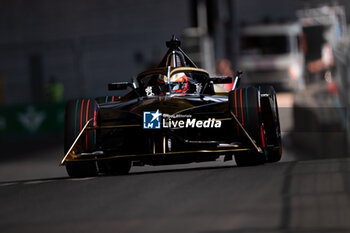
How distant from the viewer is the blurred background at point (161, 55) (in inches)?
669

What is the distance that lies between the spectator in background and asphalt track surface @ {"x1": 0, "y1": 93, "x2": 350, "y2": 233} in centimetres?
1639

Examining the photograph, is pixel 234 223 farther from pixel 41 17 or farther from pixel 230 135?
pixel 41 17

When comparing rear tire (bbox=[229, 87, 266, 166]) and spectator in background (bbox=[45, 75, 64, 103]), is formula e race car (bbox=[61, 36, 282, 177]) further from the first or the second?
spectator in background (bbox=[45, 75, 64, 103])

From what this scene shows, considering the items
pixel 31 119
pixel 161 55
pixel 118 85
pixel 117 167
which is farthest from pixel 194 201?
pixel 161 55

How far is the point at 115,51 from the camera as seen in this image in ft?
78.6

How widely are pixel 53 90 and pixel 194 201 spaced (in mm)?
19265

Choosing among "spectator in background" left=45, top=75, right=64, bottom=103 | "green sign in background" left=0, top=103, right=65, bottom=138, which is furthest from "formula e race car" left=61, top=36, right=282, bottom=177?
"spectator in background" left=45, top=75, right=64, bottom=103

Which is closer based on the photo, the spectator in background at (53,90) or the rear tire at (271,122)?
the rear tire at (271,122)

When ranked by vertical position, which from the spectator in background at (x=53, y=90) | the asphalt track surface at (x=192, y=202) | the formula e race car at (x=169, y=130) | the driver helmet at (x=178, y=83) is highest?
the driver helmet at (x=178, y=83)

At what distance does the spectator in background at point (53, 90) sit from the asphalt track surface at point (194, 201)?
53.8 ft

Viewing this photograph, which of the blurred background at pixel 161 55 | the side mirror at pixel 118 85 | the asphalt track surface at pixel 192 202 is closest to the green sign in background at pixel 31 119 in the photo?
the blurred background at pixel 161 55

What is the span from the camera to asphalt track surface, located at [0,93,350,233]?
5035mm

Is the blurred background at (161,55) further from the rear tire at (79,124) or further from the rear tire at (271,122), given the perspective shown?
the rear tire at (79,124)

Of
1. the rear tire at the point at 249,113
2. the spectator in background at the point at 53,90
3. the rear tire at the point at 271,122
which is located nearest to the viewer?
the rear tire at the point at 249,113
